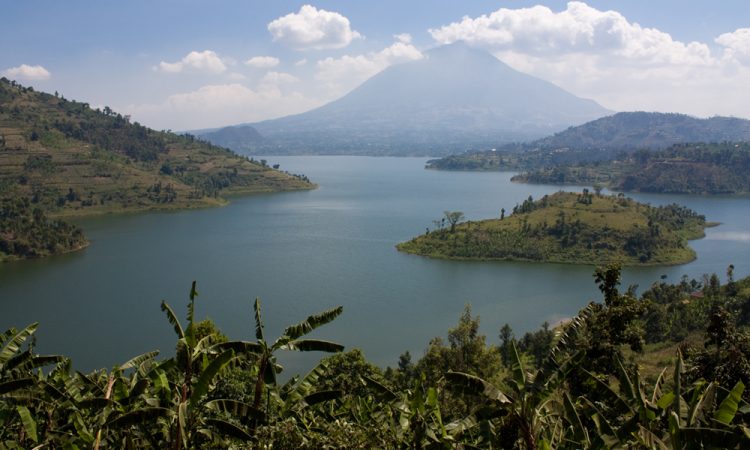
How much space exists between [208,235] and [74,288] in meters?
20.7

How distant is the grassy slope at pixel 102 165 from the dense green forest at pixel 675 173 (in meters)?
50.7

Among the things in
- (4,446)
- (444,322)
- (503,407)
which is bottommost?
(444,322)

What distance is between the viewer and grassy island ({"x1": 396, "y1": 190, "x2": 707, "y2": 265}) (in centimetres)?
4612

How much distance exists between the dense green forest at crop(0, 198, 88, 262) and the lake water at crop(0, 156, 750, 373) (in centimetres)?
178

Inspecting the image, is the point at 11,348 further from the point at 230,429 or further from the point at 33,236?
the point at 33,236

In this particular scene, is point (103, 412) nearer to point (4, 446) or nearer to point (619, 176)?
point (4, 446)

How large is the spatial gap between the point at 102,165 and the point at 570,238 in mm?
59410

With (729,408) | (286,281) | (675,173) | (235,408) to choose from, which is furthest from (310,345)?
(675,173)

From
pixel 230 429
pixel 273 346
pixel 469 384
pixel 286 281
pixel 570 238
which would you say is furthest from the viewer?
pixel 570 238

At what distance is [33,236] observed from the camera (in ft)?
156

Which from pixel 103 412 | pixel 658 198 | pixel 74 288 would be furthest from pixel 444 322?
pixel 658 198

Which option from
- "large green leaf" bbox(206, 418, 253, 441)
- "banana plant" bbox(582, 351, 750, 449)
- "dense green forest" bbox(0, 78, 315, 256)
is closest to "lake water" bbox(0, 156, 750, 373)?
"dense green forest" bbox(0, 78, 315, 256)

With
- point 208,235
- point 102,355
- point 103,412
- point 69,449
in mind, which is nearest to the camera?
point 69,449

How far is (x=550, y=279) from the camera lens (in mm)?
40031
